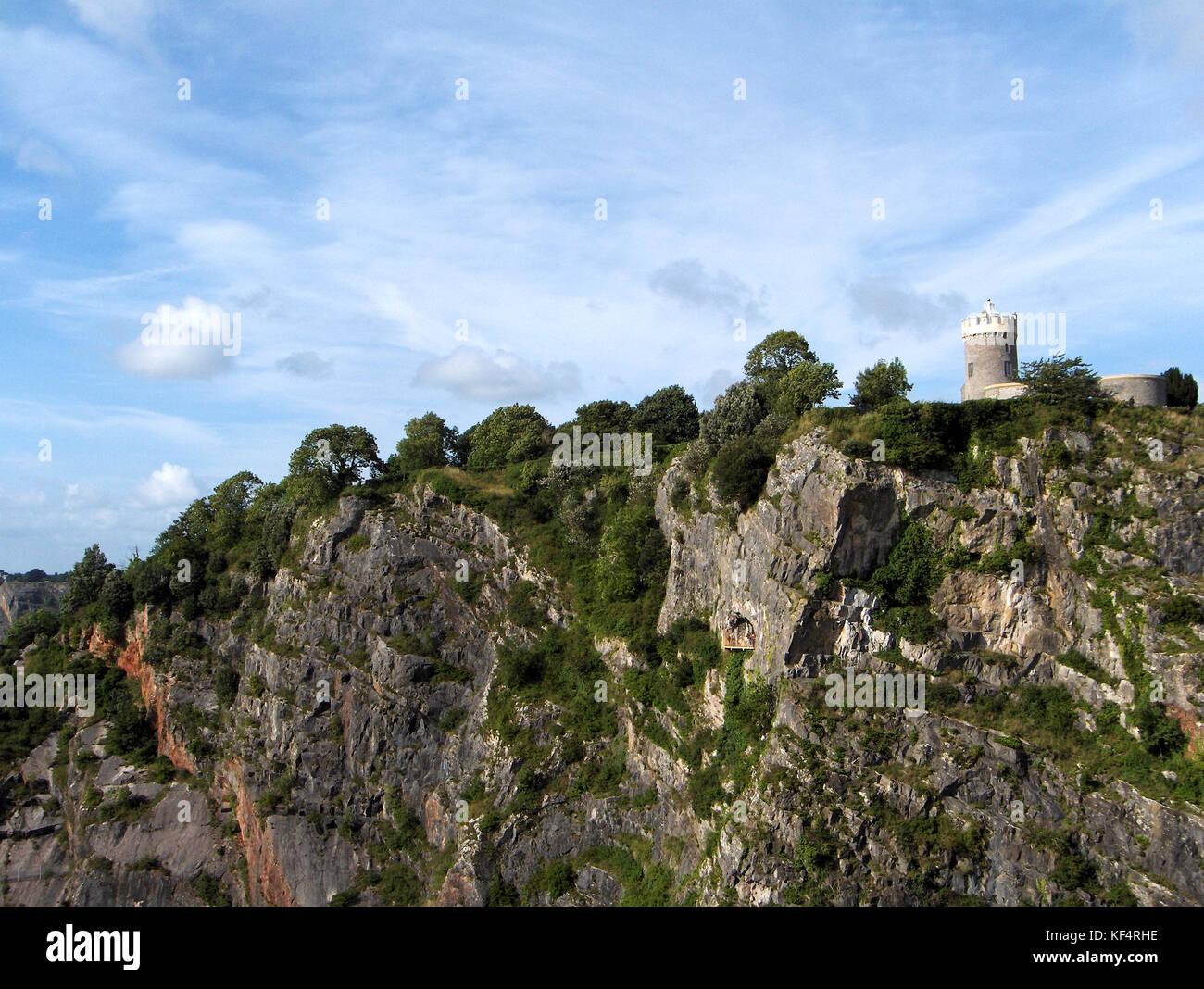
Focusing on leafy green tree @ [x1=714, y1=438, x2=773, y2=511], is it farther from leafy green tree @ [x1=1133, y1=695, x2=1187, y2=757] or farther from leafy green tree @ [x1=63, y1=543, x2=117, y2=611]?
leafy green tree @ [x1=63, y1=543, x2=117, y2=611]

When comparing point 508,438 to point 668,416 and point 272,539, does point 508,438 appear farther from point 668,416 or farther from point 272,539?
point 272,539

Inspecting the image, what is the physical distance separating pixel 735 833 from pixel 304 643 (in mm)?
34440

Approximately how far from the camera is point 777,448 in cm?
4484

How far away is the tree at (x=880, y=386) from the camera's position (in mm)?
45844

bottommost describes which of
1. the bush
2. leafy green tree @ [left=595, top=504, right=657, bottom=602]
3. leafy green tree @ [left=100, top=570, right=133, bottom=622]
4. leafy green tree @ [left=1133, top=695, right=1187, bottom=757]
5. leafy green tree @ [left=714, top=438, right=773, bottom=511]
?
the bush

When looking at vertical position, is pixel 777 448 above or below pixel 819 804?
above

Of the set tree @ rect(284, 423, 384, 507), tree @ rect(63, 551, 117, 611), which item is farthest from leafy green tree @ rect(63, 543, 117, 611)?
tree @ rect(284, 423, 384, 507)

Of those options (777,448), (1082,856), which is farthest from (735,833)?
(777,448)

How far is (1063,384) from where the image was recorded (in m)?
43.3

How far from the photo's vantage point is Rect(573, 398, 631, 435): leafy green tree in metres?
65.1

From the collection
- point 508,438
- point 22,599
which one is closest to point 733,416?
point 508,438

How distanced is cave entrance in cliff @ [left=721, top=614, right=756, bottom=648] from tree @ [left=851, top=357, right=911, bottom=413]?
11990 mm

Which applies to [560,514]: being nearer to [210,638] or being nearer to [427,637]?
[427,637]

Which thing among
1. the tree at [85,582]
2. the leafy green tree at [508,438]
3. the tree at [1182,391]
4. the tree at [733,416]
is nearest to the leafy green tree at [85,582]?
the tree at [85,582]
